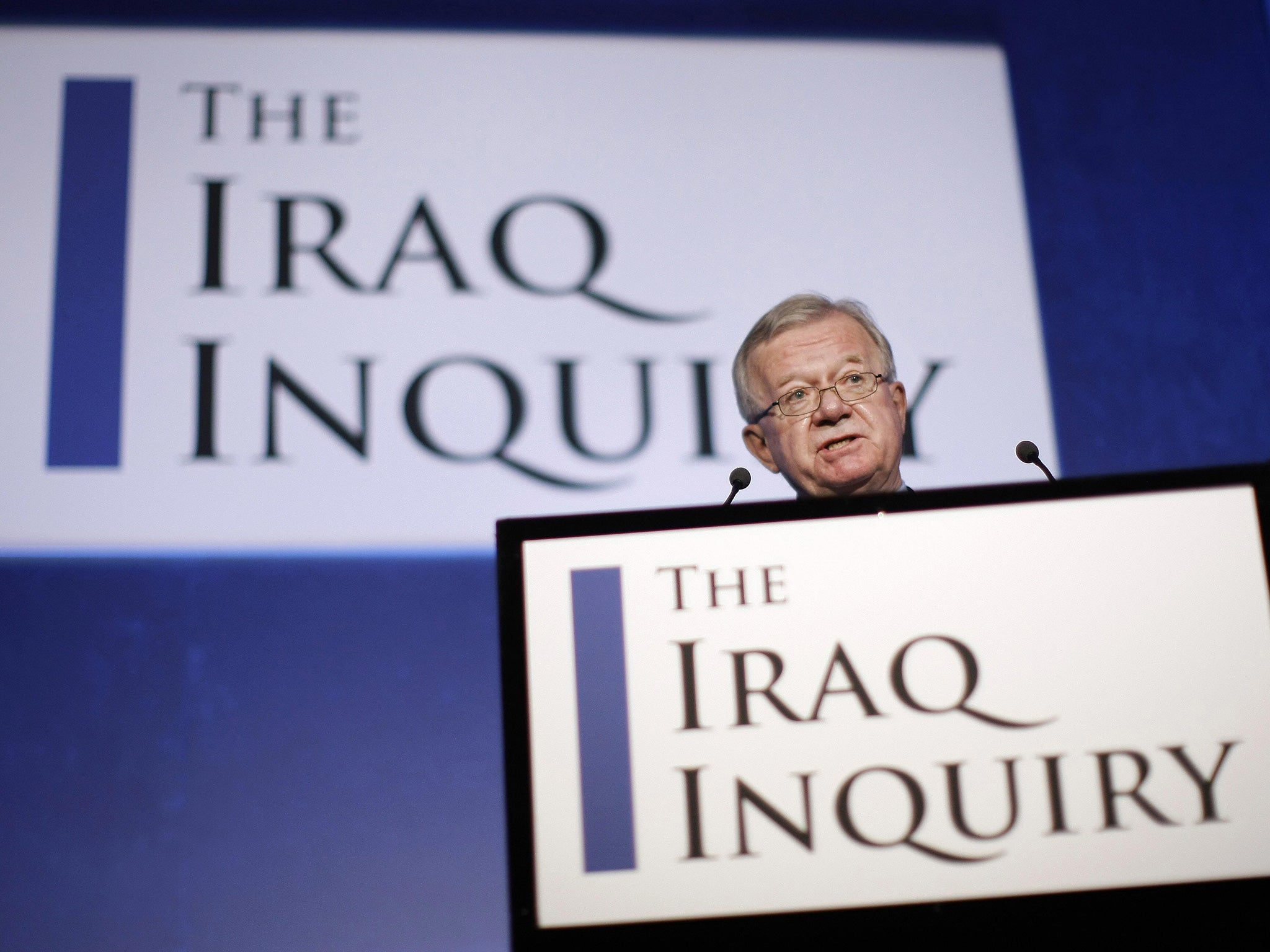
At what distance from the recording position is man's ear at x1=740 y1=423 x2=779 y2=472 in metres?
1.48

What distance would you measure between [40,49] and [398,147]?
0.67 metres

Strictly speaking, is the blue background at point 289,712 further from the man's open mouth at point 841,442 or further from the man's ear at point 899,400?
the man's open mouth at point 841,442

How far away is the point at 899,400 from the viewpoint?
1509 millimetres

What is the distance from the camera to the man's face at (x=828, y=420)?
4.47 feet

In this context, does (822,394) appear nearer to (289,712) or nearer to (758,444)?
(758,444)

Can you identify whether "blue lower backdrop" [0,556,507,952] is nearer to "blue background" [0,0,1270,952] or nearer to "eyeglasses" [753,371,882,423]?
"blue background" [0,0,1270,952]

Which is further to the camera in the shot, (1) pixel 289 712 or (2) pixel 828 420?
(1) pixel 289 712

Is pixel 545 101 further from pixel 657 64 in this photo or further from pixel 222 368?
pixel 222 368

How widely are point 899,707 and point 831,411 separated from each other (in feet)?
2.06

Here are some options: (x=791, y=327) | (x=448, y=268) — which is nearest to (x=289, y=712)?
(x=448, y=268)

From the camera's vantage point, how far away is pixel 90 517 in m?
1.99

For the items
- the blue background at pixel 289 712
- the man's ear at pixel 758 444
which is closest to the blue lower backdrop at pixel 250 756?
the blue background at pixel 289 712

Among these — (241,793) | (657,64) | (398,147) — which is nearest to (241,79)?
(398,147)

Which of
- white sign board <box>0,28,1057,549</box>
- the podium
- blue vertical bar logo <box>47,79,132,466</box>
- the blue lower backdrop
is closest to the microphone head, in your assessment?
the podium
